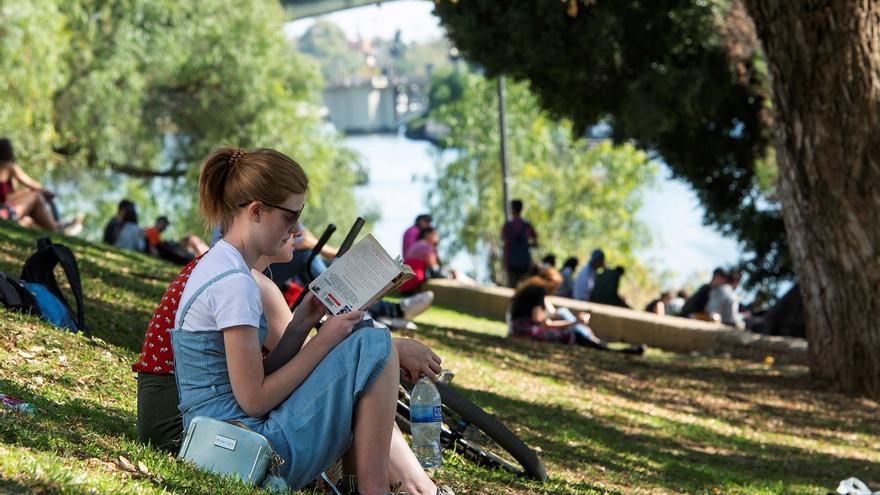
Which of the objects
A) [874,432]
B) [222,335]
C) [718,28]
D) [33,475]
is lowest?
[874,432]

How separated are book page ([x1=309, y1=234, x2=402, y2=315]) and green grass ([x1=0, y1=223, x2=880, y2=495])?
718mm

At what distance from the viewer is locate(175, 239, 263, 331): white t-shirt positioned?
434cm

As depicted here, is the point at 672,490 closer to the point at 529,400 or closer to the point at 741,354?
the point at 529,400

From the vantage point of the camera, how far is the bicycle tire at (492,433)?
611 centimetres

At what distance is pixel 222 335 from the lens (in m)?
4.44

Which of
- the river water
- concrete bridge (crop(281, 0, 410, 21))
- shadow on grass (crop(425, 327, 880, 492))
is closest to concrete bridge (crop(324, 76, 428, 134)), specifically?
the river water

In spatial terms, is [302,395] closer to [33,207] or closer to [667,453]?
[667,453]

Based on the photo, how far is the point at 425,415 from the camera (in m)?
5.55

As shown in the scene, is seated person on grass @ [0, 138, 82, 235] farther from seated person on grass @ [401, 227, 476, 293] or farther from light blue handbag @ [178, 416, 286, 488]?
light blue handbag @ [178, 416, 286, 488]

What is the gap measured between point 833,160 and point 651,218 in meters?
107

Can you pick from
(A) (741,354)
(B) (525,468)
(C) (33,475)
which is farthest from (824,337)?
(C) (33,475)

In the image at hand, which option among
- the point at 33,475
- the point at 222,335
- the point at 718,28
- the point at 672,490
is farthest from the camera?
the point at 718,28

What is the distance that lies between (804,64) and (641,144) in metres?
8.79

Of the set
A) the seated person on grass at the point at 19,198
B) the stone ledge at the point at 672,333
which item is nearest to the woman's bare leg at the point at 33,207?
the seated person on grass at the point at 19,198
